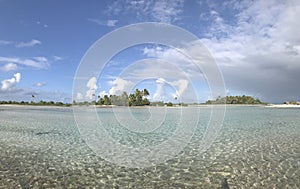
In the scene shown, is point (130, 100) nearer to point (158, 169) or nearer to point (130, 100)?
point (130, 100)

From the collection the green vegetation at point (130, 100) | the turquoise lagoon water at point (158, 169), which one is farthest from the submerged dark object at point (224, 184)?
the green vegetation at point (130, 100)

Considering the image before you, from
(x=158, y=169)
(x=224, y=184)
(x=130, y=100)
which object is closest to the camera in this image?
(x=224, y=184)

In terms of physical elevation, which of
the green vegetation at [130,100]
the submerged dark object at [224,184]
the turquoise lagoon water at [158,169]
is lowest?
the submerged dark object at [224,184]

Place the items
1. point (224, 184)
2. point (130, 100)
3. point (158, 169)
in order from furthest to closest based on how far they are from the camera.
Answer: point (130, 100) < point (158, 169) < point (224, 184)

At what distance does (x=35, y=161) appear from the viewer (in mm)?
9992

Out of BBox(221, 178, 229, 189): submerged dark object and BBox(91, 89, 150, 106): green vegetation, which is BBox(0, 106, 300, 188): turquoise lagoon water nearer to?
BBox(221, 178, 229, 189): submerged dark object

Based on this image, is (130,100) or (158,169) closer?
(158,169)

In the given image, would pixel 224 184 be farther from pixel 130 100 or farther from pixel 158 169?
pixel 130 100

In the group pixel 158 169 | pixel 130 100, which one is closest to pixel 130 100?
pixel 130 100

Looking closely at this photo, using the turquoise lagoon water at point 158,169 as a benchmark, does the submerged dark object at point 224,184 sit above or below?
below

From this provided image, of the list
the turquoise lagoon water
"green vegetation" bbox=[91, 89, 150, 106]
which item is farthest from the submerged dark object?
"green vegetation" bbox=[91, 89, 150, 106]

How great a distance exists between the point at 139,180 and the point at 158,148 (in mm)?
5581

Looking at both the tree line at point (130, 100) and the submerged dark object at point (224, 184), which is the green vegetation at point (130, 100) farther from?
the submerged dark object at point (224, 184)

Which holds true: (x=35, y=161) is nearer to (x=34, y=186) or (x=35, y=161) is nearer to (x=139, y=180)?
(x=34, y=186)
